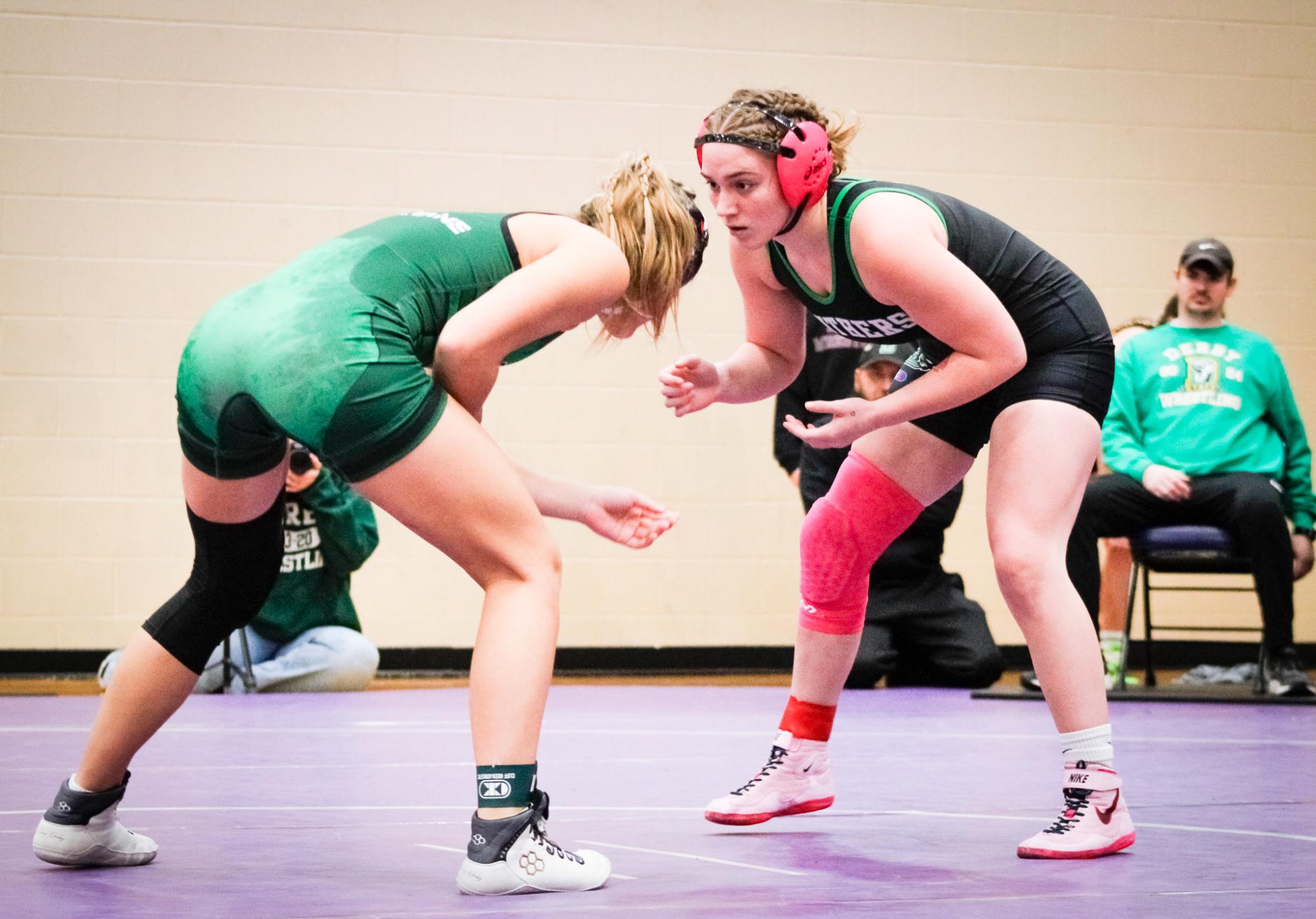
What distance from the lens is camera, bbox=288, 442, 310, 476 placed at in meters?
5.29

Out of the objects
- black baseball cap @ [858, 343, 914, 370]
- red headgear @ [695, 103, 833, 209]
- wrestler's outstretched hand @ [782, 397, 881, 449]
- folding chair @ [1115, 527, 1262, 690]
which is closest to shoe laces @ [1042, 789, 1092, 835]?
wrestler's outstretched hand @ [782, 397, 881, 449]

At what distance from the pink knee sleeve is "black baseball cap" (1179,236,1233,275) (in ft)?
10.2

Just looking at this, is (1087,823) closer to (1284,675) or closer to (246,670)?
(1284,675)

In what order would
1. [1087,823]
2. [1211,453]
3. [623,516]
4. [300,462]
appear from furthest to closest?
1. [1211,453]
2. [300,462]
3. [1087,823]
4. [623,516]

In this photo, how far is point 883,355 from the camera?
5.85 meters

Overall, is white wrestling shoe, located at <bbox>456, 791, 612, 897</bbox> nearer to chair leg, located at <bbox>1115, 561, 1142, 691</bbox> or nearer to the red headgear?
the red headgear

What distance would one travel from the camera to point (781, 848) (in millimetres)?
2541

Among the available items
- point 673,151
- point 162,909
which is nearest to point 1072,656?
point 162,909

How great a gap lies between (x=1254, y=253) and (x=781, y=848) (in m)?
5.99

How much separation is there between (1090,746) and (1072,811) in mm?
118

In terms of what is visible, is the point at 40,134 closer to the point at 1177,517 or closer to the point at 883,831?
the point at 1177,517

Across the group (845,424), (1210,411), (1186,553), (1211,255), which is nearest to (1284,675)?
(1186,553)

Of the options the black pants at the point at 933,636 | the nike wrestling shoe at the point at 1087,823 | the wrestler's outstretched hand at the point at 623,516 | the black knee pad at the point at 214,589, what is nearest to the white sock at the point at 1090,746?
the nike wrestling shoe at the point at 1087,823

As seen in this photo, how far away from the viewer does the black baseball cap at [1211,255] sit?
549 centimetres
